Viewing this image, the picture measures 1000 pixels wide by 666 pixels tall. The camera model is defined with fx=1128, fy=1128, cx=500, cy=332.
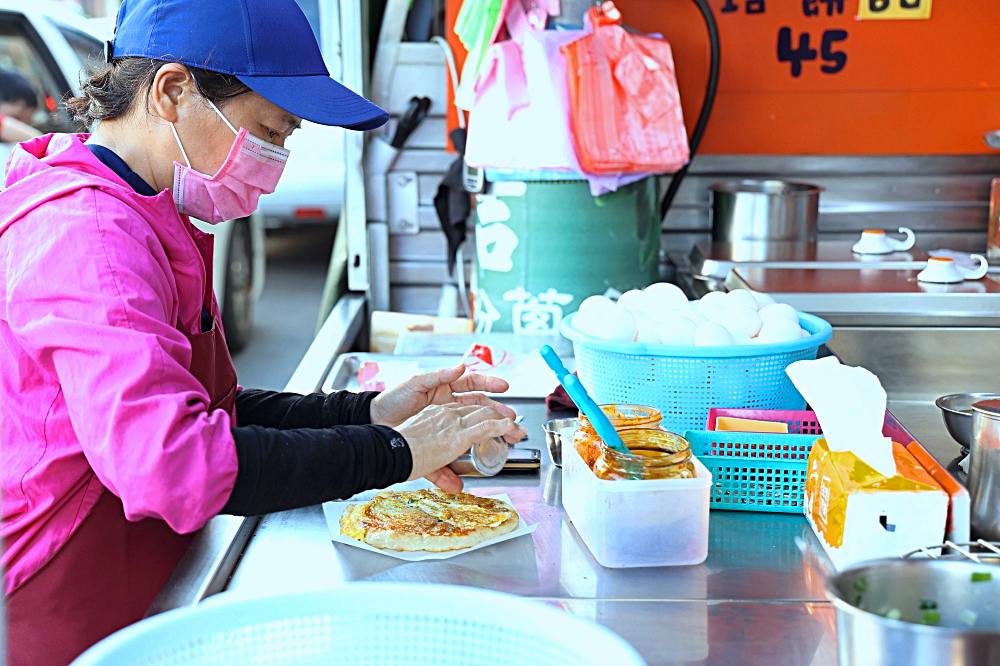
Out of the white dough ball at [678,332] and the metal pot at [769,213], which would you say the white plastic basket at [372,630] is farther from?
the metal pot at [769,213]

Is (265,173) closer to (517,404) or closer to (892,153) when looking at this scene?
(517,404)

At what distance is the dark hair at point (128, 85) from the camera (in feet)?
5.40

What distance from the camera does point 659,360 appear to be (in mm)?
1887

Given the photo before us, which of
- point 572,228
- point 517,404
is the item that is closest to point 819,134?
point 572,228

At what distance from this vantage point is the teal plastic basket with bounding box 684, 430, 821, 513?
5.63 feet

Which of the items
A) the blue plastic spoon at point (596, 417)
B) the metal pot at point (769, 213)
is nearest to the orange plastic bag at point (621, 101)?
the metal pot at point (769, 213)

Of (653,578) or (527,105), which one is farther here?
(527,105)

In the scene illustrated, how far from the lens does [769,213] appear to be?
364 centimetres

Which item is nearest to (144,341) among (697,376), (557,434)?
(557,434)

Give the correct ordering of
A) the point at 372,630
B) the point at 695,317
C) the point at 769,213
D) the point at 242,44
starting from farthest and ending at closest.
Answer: the point at 769,213, the point at 695,317, the point at 242,44, the point at 372,630

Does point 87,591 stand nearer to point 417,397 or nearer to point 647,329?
point 417,397

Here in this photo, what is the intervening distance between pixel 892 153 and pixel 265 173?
9.28ft

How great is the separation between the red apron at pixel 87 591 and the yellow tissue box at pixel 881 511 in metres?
1.00

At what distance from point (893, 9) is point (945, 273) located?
126 cm
